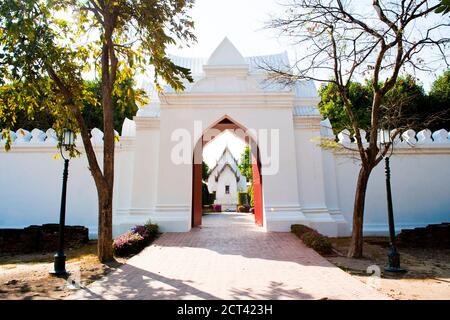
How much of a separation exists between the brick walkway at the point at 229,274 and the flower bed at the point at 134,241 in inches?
11.5

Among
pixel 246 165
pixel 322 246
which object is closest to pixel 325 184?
pixel 322 246

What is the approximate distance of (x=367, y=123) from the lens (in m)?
21.6

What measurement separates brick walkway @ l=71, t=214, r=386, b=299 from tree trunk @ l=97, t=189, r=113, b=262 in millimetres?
619

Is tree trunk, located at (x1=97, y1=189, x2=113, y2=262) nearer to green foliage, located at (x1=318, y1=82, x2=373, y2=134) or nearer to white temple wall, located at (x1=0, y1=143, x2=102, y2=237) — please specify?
white temple wall, located at (x1=0, y1=143, x2=102, y2=237)

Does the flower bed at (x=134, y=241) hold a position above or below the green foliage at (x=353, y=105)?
below

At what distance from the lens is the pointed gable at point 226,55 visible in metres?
13.2

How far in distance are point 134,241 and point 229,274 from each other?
132 inches

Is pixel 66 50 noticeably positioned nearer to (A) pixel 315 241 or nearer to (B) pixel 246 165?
(A) pixel 315 241

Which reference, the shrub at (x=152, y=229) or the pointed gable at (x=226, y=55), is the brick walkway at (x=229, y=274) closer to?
the shrub at (x=152, y=229)

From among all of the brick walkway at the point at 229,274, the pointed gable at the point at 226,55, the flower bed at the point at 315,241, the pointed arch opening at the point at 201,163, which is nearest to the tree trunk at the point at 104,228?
the brick walkway at the point at 229,274

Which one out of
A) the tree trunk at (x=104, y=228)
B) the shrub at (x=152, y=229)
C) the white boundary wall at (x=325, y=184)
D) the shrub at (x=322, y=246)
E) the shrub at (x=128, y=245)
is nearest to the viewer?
the tree trunk at (x=104, y=228)

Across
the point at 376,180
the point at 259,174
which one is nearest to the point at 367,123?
the point at 376,180

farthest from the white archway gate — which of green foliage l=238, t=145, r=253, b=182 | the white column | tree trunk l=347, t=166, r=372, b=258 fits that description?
green foliage l=238, t=145, r=253, b=182
